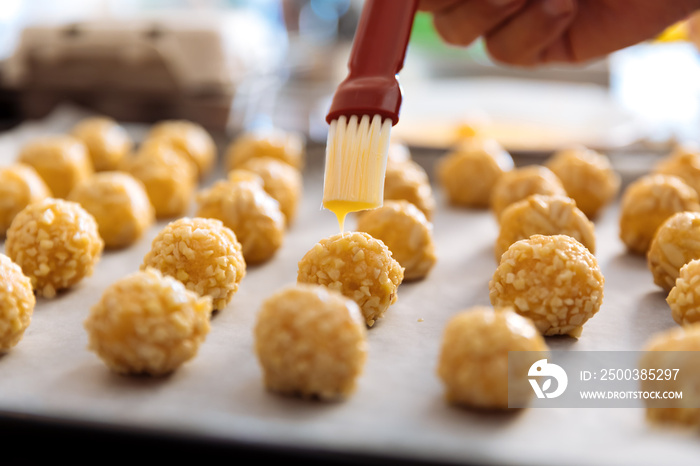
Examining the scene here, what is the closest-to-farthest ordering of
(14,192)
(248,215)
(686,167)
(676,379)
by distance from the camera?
(676,379) → (248,215) → (14,192) → (686,167)

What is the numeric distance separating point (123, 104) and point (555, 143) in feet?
6.08

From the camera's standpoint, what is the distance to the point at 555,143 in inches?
107

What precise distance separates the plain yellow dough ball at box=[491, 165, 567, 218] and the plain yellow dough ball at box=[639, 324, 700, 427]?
36.0 inches

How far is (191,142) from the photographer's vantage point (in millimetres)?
2551

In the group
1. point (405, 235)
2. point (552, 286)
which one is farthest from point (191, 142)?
point (552, 286)

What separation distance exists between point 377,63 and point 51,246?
82 centimetres

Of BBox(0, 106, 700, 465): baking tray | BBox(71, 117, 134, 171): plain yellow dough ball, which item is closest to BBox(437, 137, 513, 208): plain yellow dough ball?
BBox(0, 106, 700, 465): baking tray

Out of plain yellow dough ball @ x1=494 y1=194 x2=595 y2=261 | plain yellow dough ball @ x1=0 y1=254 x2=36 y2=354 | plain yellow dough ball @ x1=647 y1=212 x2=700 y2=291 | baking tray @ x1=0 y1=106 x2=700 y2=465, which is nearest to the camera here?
baking tray @ x1=0 y1=106 x2=700 y2=465

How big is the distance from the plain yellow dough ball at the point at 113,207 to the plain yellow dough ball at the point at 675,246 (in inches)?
51.6

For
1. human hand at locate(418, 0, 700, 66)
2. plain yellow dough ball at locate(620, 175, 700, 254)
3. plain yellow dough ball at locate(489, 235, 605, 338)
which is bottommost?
plain yellow dough ball at locate(489, 235, 605, 338)

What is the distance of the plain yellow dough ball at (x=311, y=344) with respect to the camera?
3.69 ft

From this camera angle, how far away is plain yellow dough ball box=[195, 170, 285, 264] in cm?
183

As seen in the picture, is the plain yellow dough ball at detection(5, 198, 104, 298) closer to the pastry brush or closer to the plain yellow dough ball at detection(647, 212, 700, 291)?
the pastry brush

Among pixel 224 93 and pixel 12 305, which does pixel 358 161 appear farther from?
pixel 224 93
